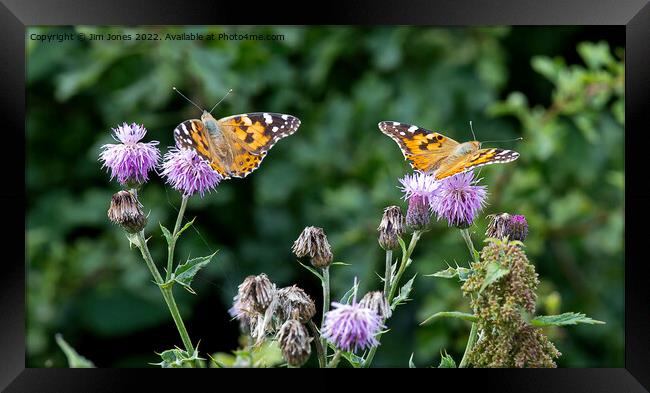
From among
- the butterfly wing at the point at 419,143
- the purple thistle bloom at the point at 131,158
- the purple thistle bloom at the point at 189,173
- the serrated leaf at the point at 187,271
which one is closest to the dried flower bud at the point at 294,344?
the serrated leaf at the point at 187,271

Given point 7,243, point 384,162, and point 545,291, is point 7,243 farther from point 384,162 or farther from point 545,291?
point 545,291

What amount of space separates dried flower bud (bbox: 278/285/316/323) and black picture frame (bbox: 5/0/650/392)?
0.41m

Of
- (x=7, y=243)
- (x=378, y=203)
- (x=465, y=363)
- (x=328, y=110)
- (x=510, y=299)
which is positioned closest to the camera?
(x=510, y=299)

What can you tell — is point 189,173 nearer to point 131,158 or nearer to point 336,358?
point 131,158

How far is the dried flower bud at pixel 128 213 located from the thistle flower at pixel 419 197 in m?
0.80

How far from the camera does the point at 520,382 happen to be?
8.13 feet

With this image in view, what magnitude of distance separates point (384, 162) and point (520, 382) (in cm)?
236

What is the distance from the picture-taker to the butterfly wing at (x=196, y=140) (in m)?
2.41

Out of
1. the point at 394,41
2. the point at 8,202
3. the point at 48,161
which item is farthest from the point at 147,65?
the point at 8,202

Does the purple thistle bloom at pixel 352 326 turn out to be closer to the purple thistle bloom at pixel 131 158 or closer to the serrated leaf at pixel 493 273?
the serrated leaf at pixel 493 273

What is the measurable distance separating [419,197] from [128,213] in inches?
34.8

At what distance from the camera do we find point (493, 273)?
2.04 meters

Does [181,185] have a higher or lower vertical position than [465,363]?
higher
